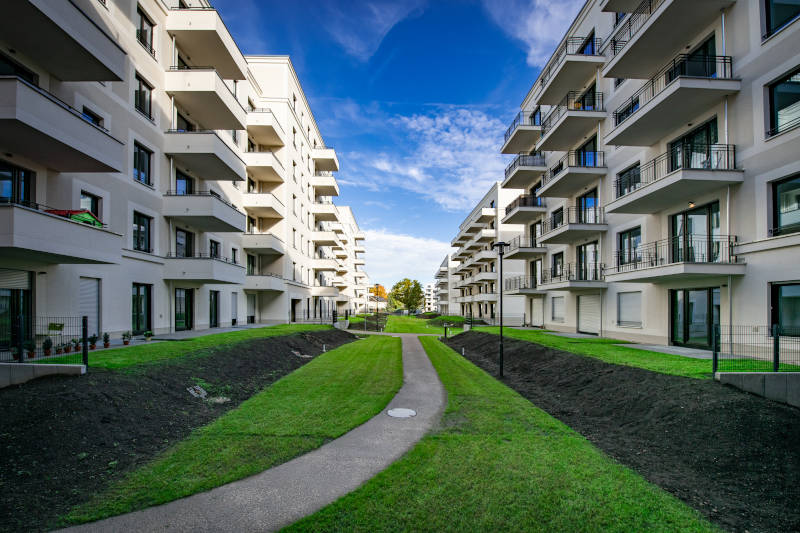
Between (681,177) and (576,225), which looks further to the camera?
(576,225)

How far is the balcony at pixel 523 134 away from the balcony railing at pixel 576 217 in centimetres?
698

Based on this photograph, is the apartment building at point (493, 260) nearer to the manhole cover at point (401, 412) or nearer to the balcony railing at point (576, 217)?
the balcony railing at point (576, 217)

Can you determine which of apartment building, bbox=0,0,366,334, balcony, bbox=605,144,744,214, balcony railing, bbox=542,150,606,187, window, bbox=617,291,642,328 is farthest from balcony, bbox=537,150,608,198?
apartment building, bbox=0,0,366,334

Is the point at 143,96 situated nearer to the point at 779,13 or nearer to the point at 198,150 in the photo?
the point at 198,150

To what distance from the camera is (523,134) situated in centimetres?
2911

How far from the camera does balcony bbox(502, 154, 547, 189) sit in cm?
2892

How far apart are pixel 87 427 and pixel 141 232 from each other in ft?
41.1

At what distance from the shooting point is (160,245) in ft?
55.3

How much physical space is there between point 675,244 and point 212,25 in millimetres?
23104

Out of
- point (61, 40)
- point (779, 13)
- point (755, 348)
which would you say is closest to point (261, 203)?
point (61, 40)

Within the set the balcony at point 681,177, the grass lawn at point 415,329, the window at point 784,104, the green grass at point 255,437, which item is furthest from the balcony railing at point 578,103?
the green grass at point 255,437

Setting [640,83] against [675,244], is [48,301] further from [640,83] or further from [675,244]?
[640,83]

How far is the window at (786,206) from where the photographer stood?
34.3ft

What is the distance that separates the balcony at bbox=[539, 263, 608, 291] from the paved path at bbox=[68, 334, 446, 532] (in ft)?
55.8
